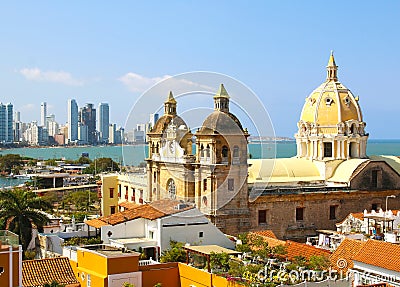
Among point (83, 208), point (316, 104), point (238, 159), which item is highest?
point (316, 104)

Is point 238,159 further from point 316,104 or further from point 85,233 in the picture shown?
point 316,104

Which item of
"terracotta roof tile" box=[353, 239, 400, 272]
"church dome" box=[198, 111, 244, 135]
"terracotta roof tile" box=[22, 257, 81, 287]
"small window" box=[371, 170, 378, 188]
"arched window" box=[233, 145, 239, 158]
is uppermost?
"church dome" box=[198, 111, 244, 135]

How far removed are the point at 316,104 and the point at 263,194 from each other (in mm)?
11193

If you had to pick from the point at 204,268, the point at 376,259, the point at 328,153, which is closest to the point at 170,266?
the point at 204,268

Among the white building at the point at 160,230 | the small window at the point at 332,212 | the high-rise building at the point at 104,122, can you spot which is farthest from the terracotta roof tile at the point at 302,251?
the high-rise building at the point at 104,122

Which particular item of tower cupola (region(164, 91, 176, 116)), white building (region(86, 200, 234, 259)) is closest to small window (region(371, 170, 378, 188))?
tower cupola (region(164, 91, 176, 116))

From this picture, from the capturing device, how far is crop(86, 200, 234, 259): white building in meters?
27.1

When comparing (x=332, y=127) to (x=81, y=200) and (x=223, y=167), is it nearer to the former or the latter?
(x=223, y=167)

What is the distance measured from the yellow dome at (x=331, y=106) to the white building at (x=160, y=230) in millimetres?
19180

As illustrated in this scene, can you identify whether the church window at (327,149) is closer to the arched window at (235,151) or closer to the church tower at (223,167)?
the church tower at (223,167)

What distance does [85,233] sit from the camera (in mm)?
31594

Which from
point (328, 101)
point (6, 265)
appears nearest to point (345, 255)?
point (6, 265)

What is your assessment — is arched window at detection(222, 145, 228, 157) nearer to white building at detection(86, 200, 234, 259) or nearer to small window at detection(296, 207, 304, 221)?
small window at detection(296, 207, 304, 221)

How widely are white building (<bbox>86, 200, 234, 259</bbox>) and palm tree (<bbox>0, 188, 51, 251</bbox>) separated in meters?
5.45
